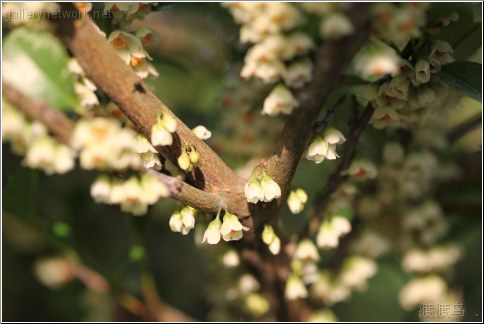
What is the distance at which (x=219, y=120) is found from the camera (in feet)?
6.59

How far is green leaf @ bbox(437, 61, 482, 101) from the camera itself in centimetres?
121

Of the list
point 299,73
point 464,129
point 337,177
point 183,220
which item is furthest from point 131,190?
point 464,129

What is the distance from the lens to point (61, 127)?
3.58 feet

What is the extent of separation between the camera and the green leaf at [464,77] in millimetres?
1211

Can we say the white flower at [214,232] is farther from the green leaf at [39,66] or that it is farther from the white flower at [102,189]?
the green leaf at [39,66]

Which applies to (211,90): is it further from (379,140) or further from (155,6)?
(155,6)

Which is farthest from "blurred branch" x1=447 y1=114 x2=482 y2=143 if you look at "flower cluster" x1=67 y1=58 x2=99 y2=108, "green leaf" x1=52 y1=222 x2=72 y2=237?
"green leaf" x1=52 y1=222 x2=72 y2=237

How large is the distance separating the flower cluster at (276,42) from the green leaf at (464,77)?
354mm

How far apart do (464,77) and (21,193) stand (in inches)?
47.2

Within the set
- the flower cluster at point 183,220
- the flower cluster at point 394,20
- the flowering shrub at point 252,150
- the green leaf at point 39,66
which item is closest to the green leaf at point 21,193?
the flowering shrub at point 252,150

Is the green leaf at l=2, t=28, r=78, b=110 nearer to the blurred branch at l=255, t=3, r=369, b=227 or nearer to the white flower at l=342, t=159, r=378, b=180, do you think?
the blurred branch at l=255, t=3, r=369, b=227

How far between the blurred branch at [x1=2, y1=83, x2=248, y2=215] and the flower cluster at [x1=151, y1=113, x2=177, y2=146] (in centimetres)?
7

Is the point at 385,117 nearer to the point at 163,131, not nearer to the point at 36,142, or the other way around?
the point at 163,131

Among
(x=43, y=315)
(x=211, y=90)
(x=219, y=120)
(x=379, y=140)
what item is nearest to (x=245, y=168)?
(x=219, y=120)
